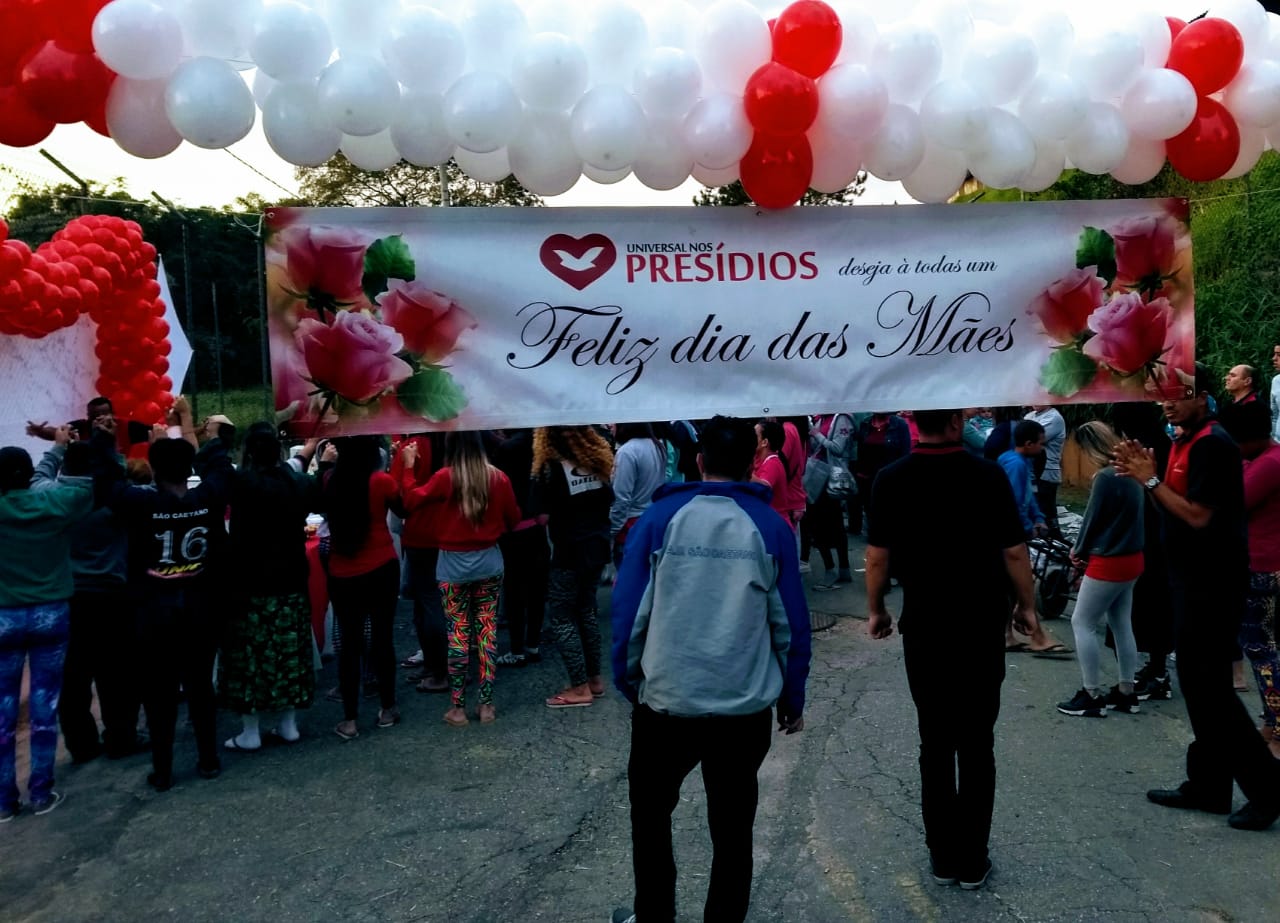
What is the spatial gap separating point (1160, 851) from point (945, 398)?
202cm

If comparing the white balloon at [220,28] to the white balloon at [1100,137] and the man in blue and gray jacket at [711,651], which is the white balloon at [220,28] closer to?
the man in blue and gray jacket at [711,651]

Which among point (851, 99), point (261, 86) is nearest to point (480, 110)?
point (261, 86)

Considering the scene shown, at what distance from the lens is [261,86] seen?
11.0ft

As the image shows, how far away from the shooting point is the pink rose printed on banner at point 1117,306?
398cm

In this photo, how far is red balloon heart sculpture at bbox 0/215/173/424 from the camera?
7.11 meters

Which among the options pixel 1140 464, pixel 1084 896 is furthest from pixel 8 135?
pixel 1084 896

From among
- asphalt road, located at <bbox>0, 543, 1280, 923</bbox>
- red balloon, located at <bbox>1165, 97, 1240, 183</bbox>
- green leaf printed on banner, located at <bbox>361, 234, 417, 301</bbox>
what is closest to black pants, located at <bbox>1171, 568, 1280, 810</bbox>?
asphalt road, located at <bbox>0, 543, 1280, 923</bbox>

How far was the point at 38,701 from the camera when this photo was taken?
4.85 m

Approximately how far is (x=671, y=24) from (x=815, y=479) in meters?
5.94

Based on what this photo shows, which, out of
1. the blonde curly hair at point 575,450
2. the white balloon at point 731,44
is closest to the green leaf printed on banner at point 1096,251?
the white balloon at point 731,44

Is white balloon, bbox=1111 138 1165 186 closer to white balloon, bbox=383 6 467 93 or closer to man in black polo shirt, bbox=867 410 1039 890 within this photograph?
man in black polo shirt, bbox=867 410 1039 890

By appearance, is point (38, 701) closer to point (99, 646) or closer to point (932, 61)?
point (99, 646)

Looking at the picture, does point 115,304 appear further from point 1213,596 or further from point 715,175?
point 1213,596

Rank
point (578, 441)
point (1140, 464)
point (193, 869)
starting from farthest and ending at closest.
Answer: point (578, 441) → point (193, 869) → point (1140, 464)
